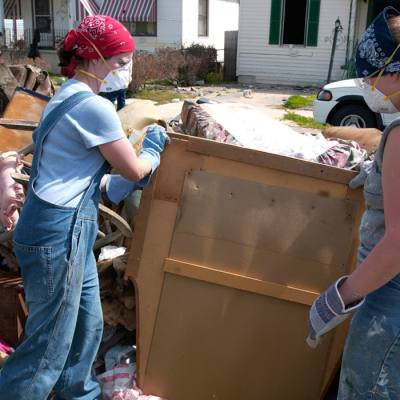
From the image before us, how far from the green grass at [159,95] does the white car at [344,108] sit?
5.71 meters

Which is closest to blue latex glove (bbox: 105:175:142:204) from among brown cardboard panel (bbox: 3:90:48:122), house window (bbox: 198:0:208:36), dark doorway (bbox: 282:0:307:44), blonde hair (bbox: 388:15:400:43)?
A: blonde hair (bbox: 388:15:400:43)

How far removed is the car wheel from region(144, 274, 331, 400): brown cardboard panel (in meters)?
7.64

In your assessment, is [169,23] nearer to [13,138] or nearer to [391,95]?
[13,138]

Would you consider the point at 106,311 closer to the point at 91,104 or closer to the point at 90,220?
the point at 90,220

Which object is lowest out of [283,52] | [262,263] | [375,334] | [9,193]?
[283,52]

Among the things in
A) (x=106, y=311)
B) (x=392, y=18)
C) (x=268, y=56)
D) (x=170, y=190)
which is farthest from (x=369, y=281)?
(x=268, y=56)

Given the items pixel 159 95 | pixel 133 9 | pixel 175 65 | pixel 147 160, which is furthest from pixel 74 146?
pixel 133 9

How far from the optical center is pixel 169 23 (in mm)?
21484

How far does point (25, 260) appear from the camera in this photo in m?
2.40

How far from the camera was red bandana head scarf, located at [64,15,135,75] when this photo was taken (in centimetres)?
236

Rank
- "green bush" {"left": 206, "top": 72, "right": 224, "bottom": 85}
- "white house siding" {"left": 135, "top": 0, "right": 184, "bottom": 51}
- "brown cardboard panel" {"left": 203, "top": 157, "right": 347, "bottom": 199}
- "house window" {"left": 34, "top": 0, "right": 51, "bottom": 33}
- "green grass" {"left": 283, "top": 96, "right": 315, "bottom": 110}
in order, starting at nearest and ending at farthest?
"brown cardboard panel" {"left": 203, "top": 157, "right": 347, "bottom": 199}, "green grass" {"left": 283, "top": 96, "right": 315, "bottom": 110}, "green bush" {"left": 206, "top": 72, "right": 224, "bottom": 85}, "white house siding" {"left": 135, "top": 0, "right": 184, "bottom": 51}, "house window" {"left": 34, "top": 0, "right": 51, "bottom": 33}

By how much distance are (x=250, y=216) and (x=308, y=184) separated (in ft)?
0.94

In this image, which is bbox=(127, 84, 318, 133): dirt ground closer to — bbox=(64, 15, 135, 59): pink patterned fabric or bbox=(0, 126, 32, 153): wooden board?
bbox=(0, 126, 32, 153): wooden board

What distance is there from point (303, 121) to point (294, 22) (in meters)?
9.69
